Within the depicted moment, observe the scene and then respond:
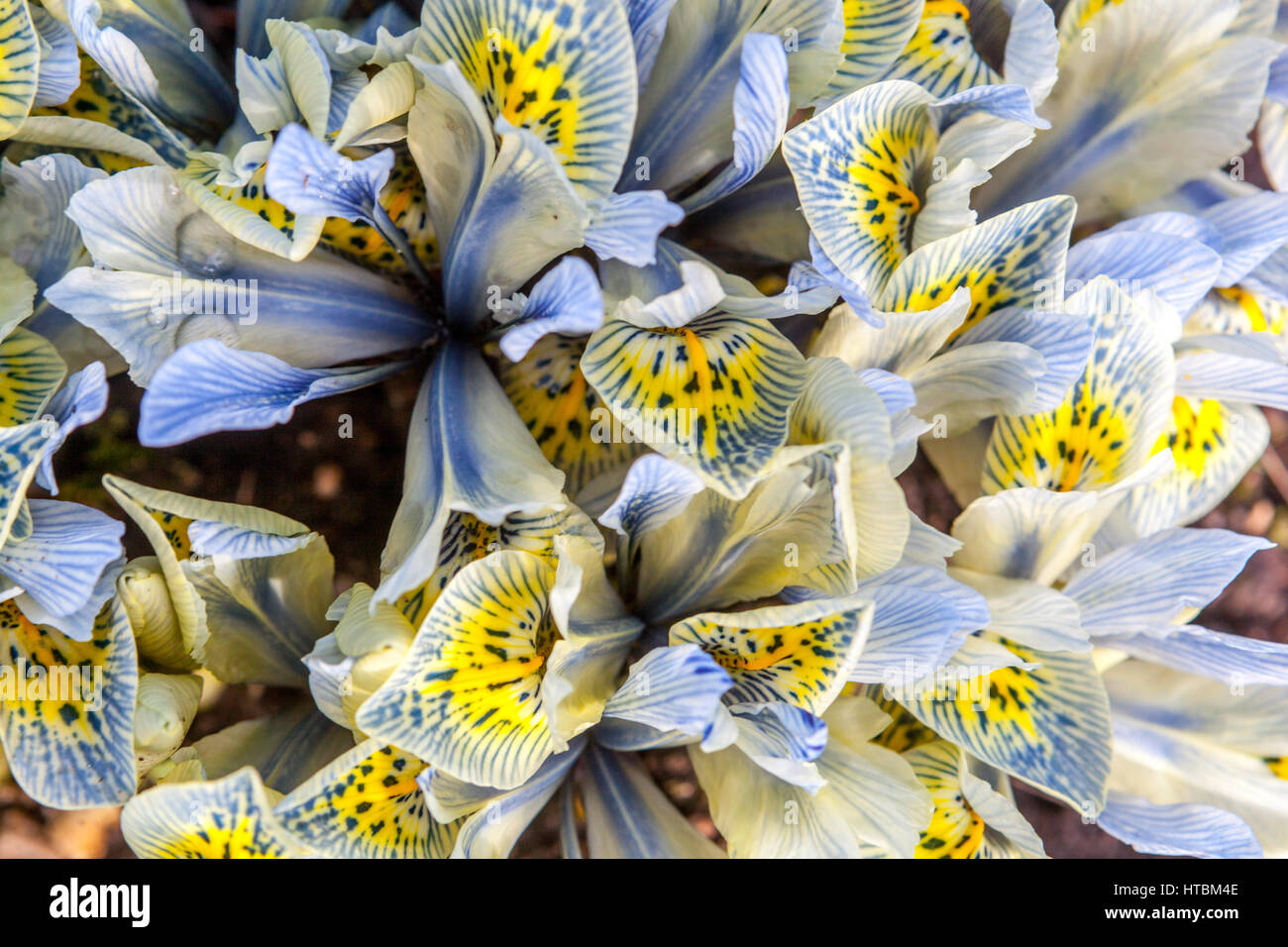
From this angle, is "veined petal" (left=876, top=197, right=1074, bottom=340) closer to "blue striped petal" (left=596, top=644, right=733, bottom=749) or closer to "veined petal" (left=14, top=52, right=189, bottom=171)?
"blue striped petal" (left=596, top=644, right=733, bottom=749)

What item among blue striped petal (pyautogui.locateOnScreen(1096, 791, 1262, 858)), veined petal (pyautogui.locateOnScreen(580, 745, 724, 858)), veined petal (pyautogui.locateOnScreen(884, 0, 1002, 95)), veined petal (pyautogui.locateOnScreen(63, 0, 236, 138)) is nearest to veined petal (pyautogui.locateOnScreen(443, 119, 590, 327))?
veined petal (pyautogui.locateOnScreen(63, 0, 236, 138))

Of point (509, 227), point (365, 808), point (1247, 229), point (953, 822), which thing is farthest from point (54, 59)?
point (1247, 229)

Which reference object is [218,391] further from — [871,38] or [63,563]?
[871,38]

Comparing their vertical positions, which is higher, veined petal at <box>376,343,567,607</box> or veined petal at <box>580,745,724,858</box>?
veined petal at <box>376,343,567,607</box>

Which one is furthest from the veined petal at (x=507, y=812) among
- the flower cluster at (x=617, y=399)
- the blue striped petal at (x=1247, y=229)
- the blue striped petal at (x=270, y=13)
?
the blue striped petal at (x=1247, y=229)

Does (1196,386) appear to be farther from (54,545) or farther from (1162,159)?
(54,545)

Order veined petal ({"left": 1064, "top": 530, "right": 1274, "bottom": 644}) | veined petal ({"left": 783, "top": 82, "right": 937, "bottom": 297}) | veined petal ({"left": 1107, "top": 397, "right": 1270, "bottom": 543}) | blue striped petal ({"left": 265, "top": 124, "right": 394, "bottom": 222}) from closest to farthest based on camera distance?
blue striped petal ({"left": 265, "top": 124, "right": 394, "bottom": 222}) < veined petal ({"left": 783, "top": 82, "right": 937, "bottom": 297}) < veined petal ({"left": 1064, "top": 530, "right": 1274, "bottom": 644}) < veined petal ({"left": 1107, "top": 397, "right": 1270, "bottom": 543})

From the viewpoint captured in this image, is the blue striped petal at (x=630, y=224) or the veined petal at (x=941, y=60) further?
the veined petal at (x=941, y=60)

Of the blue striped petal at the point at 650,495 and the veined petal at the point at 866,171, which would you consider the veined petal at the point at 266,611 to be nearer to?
the blue striped petal at the point at 650,495

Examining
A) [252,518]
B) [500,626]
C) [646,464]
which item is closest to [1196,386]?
Answer: [646,464]
